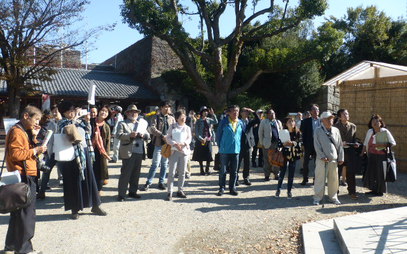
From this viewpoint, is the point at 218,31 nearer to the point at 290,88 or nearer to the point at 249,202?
the point at 290,88

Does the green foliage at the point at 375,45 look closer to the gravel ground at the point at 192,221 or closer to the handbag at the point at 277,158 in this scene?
the gravel ground at the point at 192,221

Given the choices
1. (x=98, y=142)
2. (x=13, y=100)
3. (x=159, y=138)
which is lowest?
(x=98, y=142)

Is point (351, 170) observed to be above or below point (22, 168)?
below

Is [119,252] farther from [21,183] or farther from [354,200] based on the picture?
[354,200]

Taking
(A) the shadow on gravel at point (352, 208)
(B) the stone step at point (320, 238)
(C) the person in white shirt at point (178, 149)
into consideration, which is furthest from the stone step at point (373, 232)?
(C) the person in white shirt at point (178, 149)

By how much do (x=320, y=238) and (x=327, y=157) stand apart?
212 cm

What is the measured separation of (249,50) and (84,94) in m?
11.3

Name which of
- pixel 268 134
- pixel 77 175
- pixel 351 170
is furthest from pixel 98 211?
pixel 351 170

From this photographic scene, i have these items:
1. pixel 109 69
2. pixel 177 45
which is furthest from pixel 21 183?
pixel 109 69

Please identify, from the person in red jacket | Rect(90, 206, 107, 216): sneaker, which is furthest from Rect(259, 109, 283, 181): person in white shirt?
the person in red jacket

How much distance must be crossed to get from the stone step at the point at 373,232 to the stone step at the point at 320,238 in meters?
0.10

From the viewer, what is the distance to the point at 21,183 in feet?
12.7

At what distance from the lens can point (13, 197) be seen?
12.3 ft

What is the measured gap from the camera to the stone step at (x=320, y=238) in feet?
14.3
